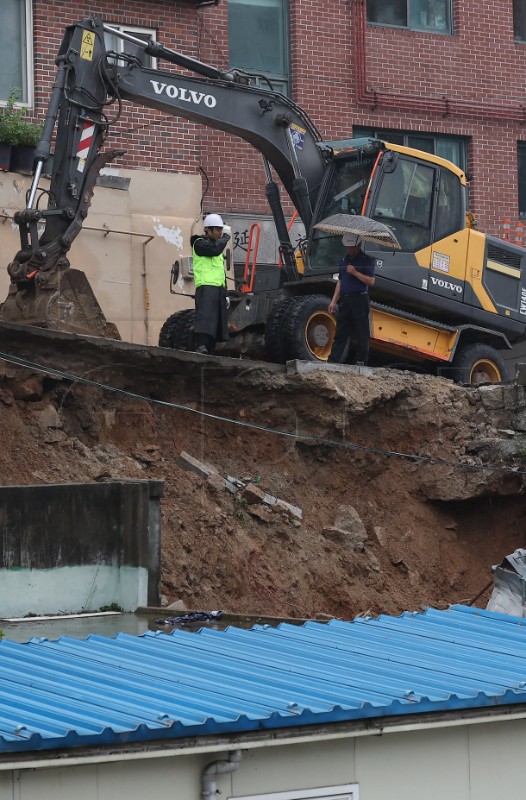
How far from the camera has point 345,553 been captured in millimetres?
16391

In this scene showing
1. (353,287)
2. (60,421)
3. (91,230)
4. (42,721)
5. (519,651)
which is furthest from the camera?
(91,230)

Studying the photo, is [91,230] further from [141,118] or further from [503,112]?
[503,112]

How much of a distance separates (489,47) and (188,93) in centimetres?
1162

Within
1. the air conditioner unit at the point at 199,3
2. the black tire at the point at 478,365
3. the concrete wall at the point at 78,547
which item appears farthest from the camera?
the air conditioner unit at the point at 199,3

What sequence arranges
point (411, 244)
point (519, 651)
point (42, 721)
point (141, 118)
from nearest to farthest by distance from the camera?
point (42, 721)
point (519, 651)
point (411, 244)
point (141, 118)

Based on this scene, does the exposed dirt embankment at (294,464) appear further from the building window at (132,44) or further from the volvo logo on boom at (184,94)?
the building window at (132,44)

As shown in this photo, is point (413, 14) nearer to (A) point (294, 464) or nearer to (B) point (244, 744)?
(A) point (294, 464)

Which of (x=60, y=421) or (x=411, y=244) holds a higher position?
(x=411, y=244)

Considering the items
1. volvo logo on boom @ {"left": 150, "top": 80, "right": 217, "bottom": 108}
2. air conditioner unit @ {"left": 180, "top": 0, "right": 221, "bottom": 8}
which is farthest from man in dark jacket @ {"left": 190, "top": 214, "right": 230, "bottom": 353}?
air conditioner unit @ {"left": 180, "top": 0, "right": 221, "bottom": 8}

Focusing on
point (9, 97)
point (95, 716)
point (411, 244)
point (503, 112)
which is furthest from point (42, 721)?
point (503, 112)

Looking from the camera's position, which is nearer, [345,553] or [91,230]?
[345,553]

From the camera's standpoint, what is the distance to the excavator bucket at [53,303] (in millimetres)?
16078

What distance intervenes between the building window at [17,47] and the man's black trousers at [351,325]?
26.1 ft

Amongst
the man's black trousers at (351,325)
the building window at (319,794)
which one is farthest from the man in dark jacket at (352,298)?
the building window at (319,794)
